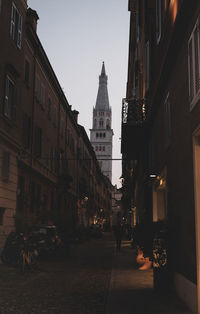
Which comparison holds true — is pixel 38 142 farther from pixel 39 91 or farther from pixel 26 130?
pixel 39 91

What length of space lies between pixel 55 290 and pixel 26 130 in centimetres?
1428

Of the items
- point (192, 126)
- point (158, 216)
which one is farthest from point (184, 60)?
point (158, 216)

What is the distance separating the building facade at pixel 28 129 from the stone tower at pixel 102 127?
414 feet

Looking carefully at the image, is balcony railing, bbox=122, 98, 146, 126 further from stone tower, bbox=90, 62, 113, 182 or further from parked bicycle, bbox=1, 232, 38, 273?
stone tower, bbox=90, 62, 113, 182

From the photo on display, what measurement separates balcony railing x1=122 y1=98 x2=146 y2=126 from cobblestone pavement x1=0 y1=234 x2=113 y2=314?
6274 millimetres

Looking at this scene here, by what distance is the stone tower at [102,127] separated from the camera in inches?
6609

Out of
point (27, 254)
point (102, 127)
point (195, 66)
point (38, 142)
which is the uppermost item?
point (102, 127)

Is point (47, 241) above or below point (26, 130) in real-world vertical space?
below

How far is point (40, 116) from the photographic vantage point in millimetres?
27203

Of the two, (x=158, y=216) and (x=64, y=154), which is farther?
(x=64, y=154)

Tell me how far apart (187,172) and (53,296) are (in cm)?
413

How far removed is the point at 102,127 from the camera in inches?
6865

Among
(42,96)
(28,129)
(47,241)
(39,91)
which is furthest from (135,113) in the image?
(42,96)

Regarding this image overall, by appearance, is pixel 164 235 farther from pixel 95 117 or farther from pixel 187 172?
pixel 95 117
